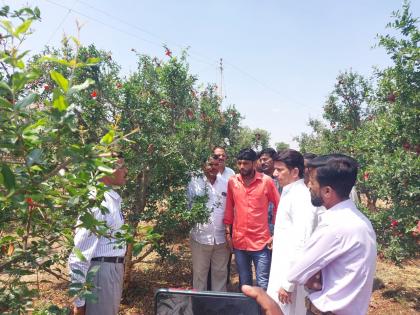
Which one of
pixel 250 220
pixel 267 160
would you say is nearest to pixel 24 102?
pixel 250 220

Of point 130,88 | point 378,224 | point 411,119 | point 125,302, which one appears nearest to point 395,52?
point 411,119

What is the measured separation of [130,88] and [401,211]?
349 cm

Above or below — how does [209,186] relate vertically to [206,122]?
below

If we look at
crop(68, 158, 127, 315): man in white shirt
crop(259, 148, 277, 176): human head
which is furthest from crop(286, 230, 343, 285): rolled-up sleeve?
crop(259, 148, 277, 176): human head

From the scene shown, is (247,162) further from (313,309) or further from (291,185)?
(313,309)

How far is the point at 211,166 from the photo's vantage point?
437 cm

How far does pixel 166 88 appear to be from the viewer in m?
4.57

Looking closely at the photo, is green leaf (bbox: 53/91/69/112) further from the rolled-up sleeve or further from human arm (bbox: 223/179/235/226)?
human arm (bbox: 223/179/235/226)

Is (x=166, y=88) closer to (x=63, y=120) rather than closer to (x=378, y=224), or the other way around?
(x=378, y=224)

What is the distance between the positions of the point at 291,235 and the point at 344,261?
3.52 ft

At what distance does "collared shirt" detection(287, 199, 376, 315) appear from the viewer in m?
1.94

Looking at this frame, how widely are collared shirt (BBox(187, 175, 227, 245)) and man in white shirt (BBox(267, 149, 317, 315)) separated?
117 centimetres

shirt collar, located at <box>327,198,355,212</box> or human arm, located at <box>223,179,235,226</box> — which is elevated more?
shirt collar, located at <box>327,198,355,212</box>

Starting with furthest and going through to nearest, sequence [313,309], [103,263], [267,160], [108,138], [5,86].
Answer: [267,160] → [103,263] → [313,309] → [108,138] → [5,86]
